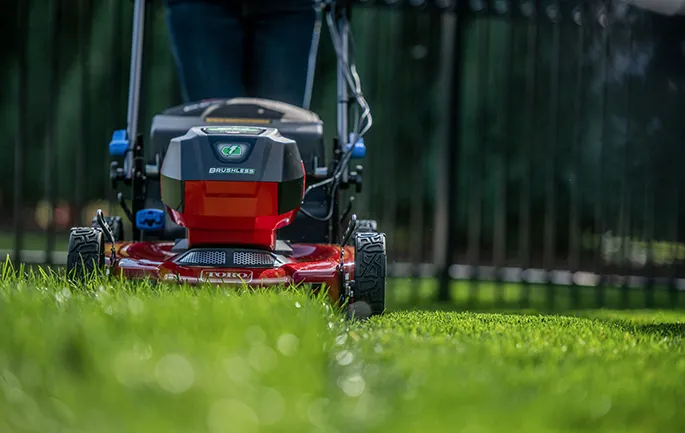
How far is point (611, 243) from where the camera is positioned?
254 inches

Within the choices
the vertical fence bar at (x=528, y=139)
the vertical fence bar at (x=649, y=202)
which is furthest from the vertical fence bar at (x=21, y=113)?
the vertical fence bar at (x=649, y=202)

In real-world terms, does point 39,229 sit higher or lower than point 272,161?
lower

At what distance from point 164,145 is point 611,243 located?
340 centimetres

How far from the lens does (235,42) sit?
15.8 ft

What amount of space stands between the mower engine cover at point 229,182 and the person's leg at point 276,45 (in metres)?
1.20

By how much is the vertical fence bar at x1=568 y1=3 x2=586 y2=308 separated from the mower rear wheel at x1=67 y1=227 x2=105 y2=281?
11.0ft

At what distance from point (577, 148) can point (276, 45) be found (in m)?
2.33

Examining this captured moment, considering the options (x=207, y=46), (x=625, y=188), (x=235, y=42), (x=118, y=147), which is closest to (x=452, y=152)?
(x=625, y=188)

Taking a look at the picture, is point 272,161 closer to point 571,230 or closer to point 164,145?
point 164,145

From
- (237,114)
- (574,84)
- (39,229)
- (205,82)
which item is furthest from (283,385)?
(39,229)

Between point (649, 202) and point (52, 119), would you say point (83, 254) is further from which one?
point (649, 202)

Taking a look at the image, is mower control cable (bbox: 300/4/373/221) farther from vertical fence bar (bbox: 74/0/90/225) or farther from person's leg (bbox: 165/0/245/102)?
vertical fence bar (bbox: 74/0/90/225)

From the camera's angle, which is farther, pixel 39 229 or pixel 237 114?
pixel 39 229

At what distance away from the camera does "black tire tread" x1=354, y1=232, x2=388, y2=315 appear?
3.67m
